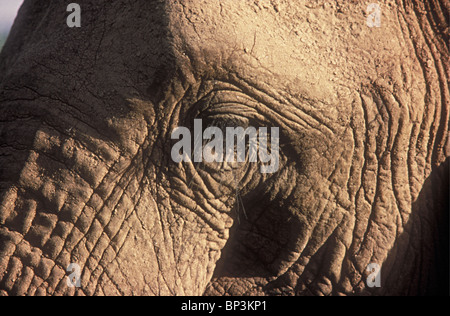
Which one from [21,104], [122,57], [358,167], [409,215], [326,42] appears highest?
[326,42]

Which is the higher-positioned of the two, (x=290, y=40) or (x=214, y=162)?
(x=290, y=40)

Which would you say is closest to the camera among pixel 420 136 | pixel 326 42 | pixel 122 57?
pixel 122 57

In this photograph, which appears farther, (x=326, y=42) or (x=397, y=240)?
(x=397, y=240)

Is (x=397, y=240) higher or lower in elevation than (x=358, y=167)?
lower

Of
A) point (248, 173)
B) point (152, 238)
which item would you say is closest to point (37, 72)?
point (152, 238)
